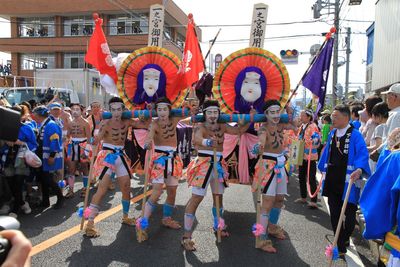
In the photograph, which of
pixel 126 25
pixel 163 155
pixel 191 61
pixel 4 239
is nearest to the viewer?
pixel 4 239

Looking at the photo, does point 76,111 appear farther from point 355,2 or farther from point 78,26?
point 78,26

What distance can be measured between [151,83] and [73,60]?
2722cm

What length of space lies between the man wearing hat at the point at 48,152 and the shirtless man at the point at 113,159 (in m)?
1.26

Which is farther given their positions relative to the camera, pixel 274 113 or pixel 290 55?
pixel 290 55

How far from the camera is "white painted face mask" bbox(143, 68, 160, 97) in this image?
536 centimetres

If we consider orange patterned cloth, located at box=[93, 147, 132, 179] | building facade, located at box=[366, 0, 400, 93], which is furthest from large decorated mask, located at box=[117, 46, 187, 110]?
building facade, located at box=[366, 0, 400, 93]

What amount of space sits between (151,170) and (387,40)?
13.5m

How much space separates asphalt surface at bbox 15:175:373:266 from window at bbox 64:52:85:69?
2581 cm

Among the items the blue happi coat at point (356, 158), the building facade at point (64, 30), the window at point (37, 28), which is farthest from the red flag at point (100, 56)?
the window at point (37, 28)

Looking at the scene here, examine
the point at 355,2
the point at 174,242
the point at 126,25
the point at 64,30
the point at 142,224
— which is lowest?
the point at 174,242

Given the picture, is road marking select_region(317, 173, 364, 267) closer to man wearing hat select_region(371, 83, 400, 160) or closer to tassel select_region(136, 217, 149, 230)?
man wearing hat select_region(371, 83, 400, 160)

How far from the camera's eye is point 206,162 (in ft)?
15.1

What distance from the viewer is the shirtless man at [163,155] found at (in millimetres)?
4789

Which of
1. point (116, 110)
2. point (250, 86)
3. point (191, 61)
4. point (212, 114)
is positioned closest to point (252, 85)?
point (250, 86)
